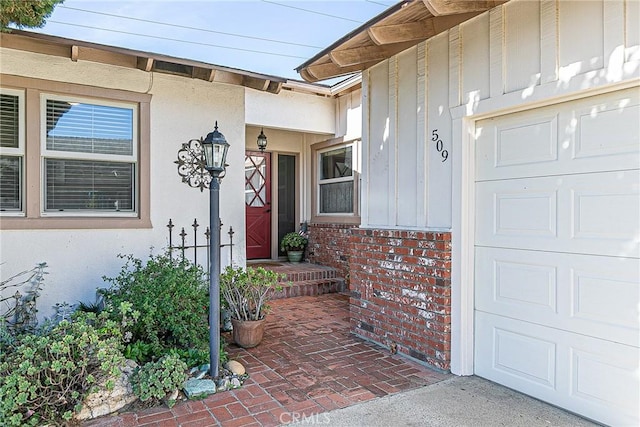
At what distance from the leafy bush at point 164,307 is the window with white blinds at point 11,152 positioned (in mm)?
1425

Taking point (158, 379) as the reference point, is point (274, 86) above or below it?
above

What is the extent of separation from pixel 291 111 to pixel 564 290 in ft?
17.7

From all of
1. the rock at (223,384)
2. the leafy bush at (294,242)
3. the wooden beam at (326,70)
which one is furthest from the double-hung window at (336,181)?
the rock at (223,384)

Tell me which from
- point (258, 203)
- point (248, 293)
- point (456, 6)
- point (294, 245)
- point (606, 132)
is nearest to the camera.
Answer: point (606, 132)

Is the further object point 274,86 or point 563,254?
point 274,86

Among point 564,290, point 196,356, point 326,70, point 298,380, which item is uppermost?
point 326,70

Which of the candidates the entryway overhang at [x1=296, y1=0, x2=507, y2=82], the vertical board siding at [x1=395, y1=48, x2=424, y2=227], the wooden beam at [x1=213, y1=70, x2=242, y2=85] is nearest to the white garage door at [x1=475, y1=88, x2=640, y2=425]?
the vertical board siding at [x1=395, y1=48, x2=424, y2=227]

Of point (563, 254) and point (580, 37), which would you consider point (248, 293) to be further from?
point (580, 37)

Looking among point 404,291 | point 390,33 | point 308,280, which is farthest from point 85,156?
point 308,280

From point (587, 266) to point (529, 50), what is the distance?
5.39 ft

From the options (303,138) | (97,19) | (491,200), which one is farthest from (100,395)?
(97,19)

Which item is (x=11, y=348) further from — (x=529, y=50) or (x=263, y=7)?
(x=263, y=7)

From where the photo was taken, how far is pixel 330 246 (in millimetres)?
7758

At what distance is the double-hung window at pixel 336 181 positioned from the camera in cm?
743
